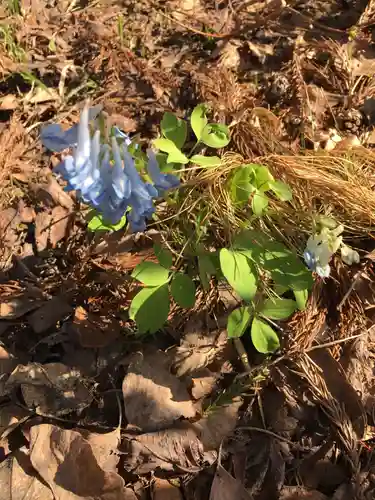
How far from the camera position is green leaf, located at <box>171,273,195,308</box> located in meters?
1.72

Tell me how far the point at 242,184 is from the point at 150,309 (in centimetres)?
57

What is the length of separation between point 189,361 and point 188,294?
0.40 m

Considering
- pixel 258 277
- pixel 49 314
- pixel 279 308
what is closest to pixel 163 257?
pixel 258 277

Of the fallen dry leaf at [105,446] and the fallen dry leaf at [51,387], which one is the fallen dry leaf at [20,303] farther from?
the fallen dry leaf at [105,446]

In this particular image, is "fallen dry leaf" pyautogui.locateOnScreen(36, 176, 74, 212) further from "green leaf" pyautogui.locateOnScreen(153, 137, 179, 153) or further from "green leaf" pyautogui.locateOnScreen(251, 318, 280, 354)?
"green leaf" pyautogui.locateOnScreen(251, 318, 280, 354)

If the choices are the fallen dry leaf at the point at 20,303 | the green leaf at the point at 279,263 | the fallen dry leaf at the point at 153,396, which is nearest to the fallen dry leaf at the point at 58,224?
the fallen dry leaf at the point at 20,303

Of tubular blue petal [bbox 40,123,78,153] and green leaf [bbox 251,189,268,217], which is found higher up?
tubular blue petal [bbox 40,123,78,153]

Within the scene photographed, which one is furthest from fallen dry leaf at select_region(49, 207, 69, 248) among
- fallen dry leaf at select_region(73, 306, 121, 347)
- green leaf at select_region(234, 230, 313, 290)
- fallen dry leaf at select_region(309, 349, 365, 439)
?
fallen dry leaf at select_region(309, 349, 365, 439)

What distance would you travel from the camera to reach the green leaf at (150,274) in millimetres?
1724

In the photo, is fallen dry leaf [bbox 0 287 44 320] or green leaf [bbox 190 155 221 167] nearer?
green leaf [bbox 190 155 221 167]

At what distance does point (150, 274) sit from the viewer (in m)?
1.74

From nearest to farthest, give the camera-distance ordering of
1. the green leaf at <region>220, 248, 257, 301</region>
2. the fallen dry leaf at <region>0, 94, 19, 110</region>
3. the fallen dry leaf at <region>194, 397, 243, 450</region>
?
the green leaf at <region>220, 248, 257, 301</region>
the fallen dry leaf at <region>194, 397, 243, 450</region>
the fallen dry leaf at <region>0, 94, 19, 110</region>

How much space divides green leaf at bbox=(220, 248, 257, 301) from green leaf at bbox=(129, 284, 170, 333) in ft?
0.73

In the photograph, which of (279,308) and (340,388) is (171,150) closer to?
(279,308)
